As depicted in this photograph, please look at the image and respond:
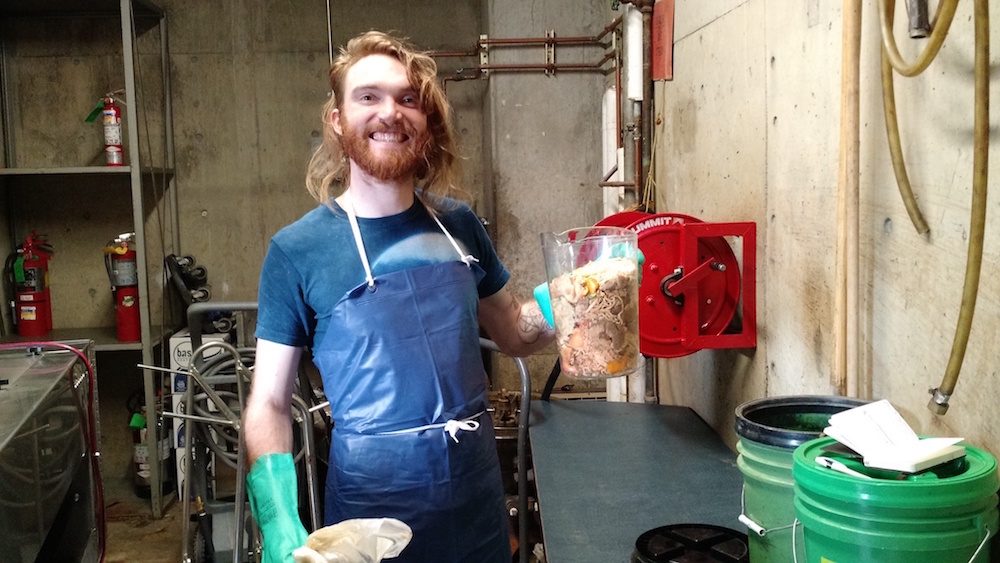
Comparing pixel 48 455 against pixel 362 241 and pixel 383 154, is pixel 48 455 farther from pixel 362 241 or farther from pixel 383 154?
pixel 383 154

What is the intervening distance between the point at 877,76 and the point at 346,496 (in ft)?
4.01

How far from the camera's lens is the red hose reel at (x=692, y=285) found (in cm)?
201

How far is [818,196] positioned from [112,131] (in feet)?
10.6

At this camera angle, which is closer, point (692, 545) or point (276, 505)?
point (276, 505)

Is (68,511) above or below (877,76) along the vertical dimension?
below

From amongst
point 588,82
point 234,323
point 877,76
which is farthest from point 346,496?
point 588,82

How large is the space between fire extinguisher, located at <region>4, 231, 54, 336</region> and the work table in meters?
2.55

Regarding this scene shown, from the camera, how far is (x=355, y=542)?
1.11 m

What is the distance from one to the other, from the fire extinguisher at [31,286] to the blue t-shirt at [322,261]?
2.84 m

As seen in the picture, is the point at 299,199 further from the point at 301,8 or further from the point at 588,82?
the point at 588,82

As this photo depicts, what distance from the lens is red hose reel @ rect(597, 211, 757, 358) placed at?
2.01 m

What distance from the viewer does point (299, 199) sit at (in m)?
4.21

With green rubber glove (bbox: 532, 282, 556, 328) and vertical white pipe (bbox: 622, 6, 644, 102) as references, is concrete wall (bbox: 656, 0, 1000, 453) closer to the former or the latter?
vertical white pipe (bbox: 622, 6, 644, 102)

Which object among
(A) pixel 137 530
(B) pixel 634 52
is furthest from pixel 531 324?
(A) pixel 137 530
